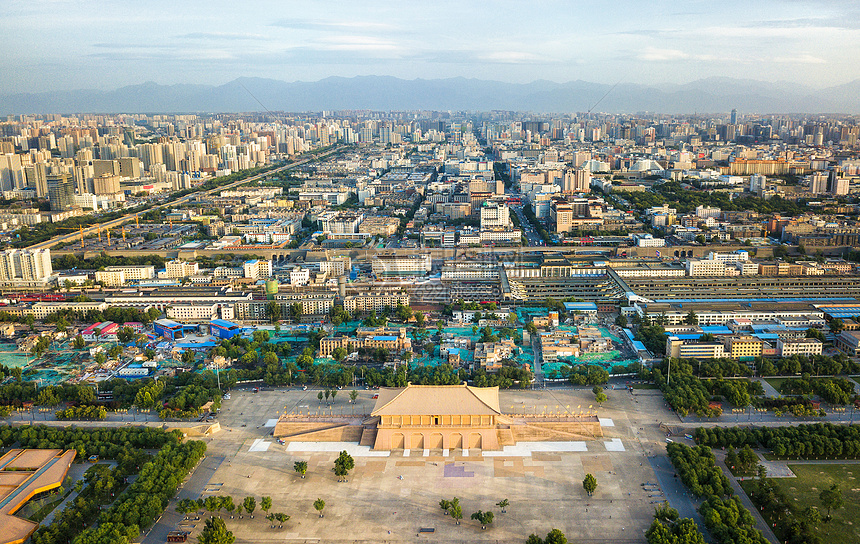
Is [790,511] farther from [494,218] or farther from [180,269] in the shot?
[494,218]

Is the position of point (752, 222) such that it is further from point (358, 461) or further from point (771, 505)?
point (358, 461)

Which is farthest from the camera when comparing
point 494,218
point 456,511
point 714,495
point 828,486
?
point 494,218

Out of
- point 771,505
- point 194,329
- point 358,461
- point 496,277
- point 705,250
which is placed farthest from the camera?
point 705,250

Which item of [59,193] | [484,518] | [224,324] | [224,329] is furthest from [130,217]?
[484,518]

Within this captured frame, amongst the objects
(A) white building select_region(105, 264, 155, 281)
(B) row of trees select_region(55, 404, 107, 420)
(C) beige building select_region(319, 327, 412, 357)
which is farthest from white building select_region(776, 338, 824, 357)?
(A) white building select_region(105, 264, 155, 281)

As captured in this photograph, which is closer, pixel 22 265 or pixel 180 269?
pixel 22 265

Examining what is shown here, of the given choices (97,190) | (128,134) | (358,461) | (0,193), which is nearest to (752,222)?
(358,461)

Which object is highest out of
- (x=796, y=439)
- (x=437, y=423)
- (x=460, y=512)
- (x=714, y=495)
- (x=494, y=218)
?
(x=494, y=218)

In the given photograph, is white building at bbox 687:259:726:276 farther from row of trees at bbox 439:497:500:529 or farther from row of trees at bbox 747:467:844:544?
row of trees at bbox 439:497:500:529
